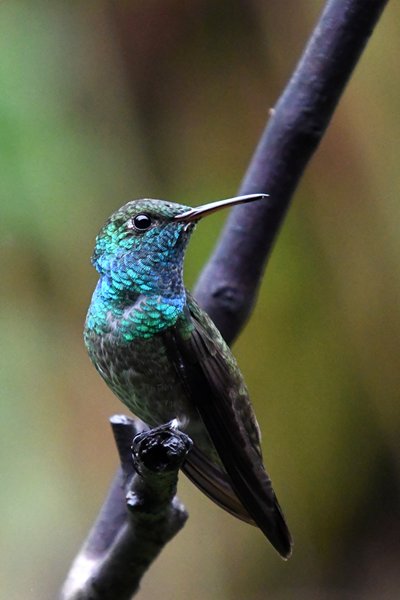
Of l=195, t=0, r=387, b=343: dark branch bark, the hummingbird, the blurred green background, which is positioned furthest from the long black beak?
the blurred green background

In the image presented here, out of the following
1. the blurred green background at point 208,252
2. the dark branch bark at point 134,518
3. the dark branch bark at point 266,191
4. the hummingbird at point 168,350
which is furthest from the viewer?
the blurred green background at point 208,252

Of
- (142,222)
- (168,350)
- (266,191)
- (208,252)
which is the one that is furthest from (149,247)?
(208,252)

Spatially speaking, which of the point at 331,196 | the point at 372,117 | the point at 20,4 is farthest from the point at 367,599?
the point at 20,4

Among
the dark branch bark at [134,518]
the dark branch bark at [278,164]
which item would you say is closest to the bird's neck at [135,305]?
the dark branch bark at [134,518]

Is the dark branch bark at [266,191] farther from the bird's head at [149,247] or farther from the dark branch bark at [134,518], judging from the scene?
the bird's head at [149,247]

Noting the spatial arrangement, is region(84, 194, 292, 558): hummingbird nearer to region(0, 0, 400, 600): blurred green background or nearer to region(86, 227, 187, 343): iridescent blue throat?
region(86, 227, 187, 343): iridescent blue throat

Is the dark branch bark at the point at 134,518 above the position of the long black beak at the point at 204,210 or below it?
below
